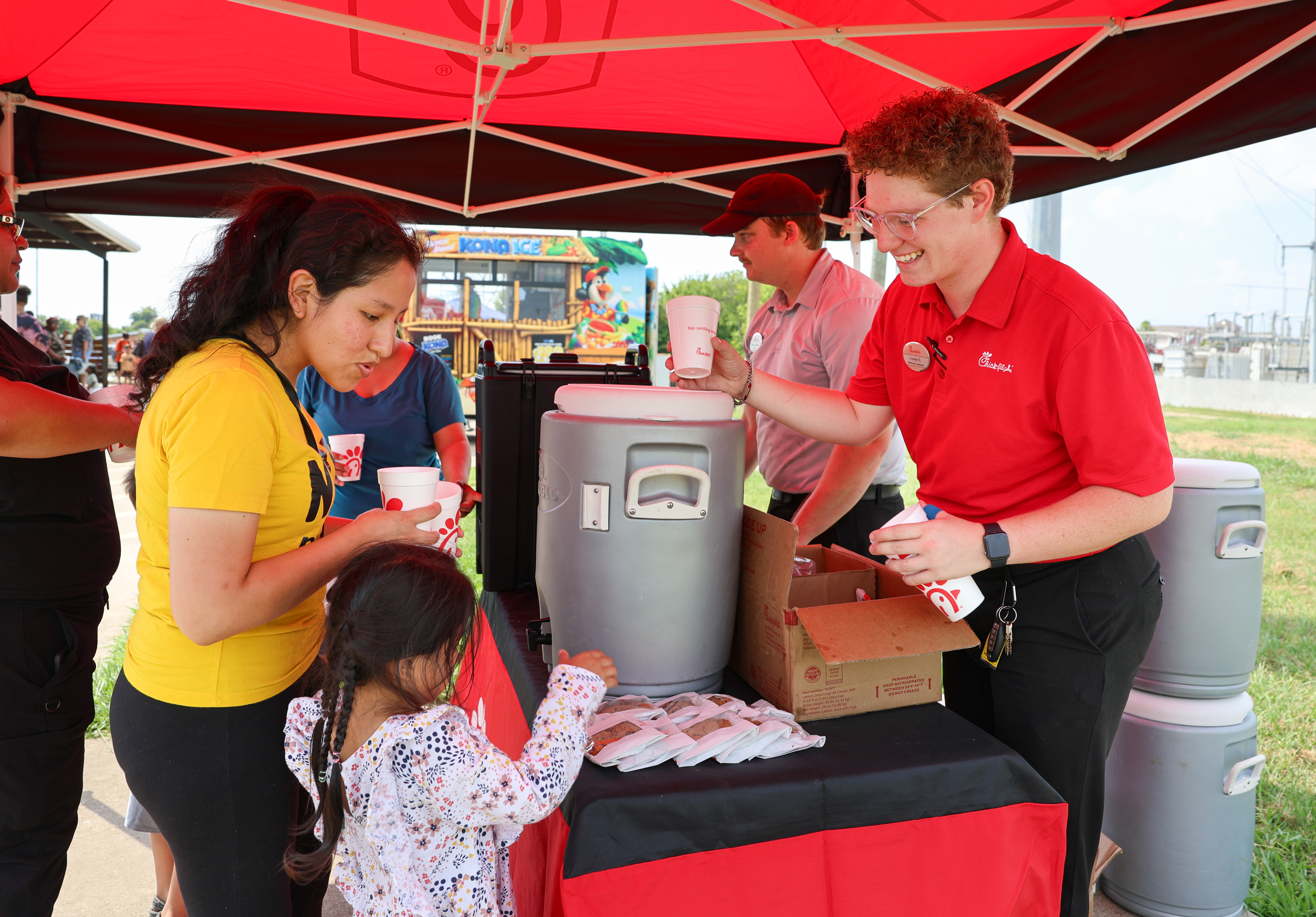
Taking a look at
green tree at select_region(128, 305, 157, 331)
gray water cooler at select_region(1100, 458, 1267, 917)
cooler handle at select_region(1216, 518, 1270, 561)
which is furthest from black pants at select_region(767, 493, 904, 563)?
green tree at select_region(128, 305, 157, 331)

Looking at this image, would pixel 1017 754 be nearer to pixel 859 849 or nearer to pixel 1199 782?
pixel 859 849

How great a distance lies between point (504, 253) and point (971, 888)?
12588 millimetres

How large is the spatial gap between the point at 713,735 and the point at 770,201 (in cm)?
192

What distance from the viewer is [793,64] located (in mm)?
2824

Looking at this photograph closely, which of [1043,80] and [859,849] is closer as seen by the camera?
[859,849]

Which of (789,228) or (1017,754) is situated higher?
(789,228)

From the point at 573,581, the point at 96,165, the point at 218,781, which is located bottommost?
the point at 218,781

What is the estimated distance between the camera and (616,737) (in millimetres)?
1201

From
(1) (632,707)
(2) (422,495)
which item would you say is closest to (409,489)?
(2) (422,495)

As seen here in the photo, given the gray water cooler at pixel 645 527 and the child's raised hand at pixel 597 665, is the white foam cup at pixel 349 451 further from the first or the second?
the child's raised hand at pixel 597 665

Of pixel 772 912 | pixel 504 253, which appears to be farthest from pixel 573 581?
pixel 504 253

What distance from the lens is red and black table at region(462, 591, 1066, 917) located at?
109 centimetres

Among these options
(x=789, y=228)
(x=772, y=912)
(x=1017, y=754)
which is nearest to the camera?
(x=772, y=912)

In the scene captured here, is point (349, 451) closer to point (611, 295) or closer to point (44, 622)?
point (44, 622)
